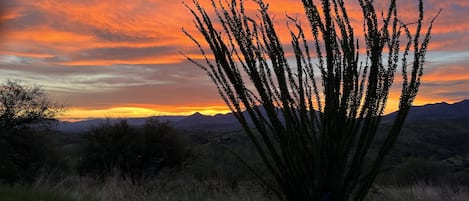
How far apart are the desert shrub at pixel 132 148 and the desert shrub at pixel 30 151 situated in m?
2.83

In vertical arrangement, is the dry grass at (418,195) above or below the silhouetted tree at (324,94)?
below

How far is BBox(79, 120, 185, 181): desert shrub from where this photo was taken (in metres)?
25.5

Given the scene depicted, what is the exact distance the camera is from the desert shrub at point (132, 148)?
25531mm

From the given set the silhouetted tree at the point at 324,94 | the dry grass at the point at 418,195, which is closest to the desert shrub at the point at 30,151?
the dry grass at the point at 418,195

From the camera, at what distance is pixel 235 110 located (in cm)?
386

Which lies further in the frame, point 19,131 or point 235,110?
point 19,131

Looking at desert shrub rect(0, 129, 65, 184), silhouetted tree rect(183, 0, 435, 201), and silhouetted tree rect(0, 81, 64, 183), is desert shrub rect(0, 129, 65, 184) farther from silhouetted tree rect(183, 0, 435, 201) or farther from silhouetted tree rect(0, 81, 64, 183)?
silhouetted tree rect(183, 0, 435, 201)

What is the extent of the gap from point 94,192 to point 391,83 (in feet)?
31.3

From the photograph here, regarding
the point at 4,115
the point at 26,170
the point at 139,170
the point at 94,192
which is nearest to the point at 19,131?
the point at 4,115

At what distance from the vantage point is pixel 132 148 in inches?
1014

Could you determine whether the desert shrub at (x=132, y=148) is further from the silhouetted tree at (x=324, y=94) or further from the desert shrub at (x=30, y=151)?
the silhouetted tree at (x=324, y=94)

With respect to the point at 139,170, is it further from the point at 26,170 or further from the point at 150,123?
the point at 26,170

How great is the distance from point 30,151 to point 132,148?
337 inches

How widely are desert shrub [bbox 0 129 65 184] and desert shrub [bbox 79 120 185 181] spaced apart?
283 centimetres
